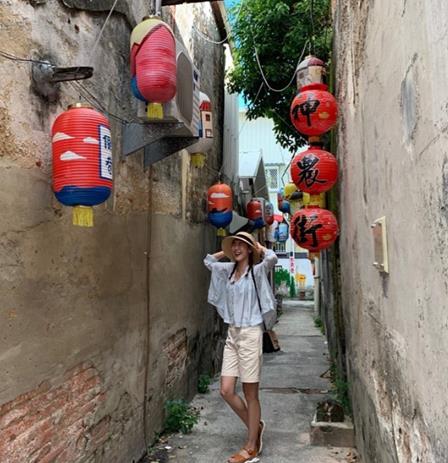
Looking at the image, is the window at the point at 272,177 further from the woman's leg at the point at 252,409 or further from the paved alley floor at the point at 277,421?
the woman's leg at the point at 252,409

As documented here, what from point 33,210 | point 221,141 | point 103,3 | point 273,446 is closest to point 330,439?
point 273,446

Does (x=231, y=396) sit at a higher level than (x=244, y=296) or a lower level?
lower

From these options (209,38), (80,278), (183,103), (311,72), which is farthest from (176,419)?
(209,38)

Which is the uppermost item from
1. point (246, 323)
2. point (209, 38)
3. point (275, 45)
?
point (275, 45)

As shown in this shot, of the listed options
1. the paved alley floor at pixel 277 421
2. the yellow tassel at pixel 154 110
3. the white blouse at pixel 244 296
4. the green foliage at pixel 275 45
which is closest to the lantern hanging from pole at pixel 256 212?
the green foliage at pixel 275 45

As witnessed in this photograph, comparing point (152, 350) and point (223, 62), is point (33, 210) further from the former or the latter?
point (223, 62)

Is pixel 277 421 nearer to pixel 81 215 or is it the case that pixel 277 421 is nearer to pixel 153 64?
pixel 81 215

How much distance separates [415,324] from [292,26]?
763 centimetres

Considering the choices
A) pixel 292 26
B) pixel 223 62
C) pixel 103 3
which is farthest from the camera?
pixel 223 62

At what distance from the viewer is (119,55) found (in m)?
4.18

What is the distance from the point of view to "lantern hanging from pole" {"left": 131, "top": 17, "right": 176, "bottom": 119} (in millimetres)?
3459

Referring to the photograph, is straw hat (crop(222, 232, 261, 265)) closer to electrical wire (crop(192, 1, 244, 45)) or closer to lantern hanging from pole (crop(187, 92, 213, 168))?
lantern hanging from pole (crop(187, 92, 213, 168))

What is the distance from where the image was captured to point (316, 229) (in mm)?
5234

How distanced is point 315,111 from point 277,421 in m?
3.47
